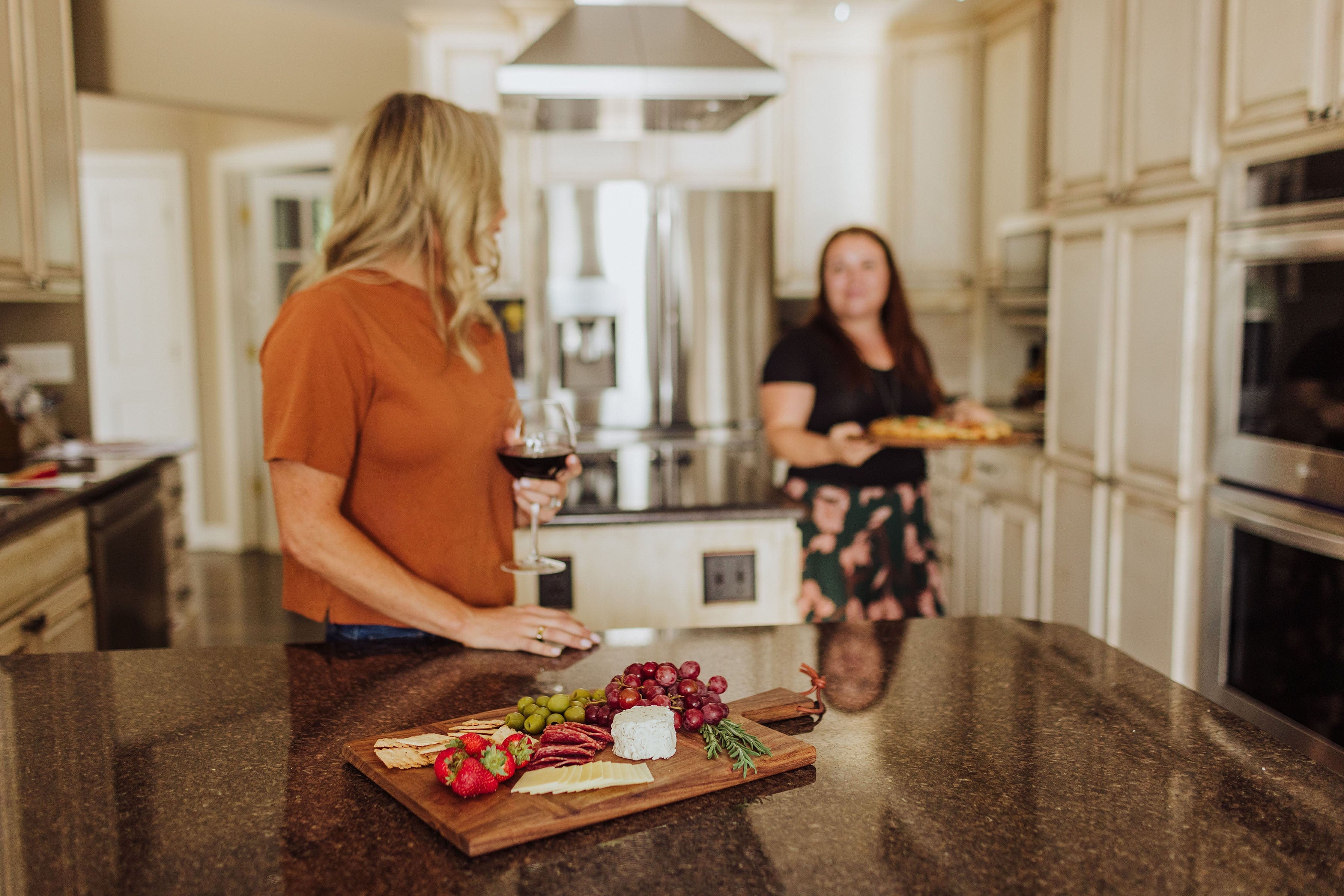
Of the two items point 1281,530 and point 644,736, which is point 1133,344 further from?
point 644,736

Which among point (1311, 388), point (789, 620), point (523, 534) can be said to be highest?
point (1311, 388)

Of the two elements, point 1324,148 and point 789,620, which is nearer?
point 1324,148

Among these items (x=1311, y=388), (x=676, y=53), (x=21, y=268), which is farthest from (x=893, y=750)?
(x=21, y=268)

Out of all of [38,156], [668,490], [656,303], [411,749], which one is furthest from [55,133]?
[411,749]

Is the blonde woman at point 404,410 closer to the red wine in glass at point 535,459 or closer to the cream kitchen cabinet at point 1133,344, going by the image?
the red wine in glass at point 535,459

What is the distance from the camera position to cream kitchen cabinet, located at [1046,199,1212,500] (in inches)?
104

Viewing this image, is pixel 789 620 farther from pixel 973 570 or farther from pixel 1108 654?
pixel 973 570

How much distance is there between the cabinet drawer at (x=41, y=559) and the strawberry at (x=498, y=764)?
1883 mm

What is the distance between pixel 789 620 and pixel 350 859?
5.46 feet

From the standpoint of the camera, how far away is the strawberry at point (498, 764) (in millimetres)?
845

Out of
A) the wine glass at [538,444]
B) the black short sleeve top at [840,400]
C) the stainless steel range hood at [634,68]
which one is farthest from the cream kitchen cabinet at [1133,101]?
Result: the wine glass at [538,444]

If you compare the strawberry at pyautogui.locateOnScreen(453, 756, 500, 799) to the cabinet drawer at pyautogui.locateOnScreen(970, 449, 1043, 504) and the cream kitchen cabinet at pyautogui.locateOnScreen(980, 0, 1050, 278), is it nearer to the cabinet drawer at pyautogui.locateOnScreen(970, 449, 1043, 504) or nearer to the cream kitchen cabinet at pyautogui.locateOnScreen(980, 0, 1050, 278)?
the cabinet drawer at pyautogui.locateOnScreen(970, 449, 1043, 504)

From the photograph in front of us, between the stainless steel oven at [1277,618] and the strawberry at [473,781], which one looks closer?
the strawberry at [473,781]

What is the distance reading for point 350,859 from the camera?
0.79 m
